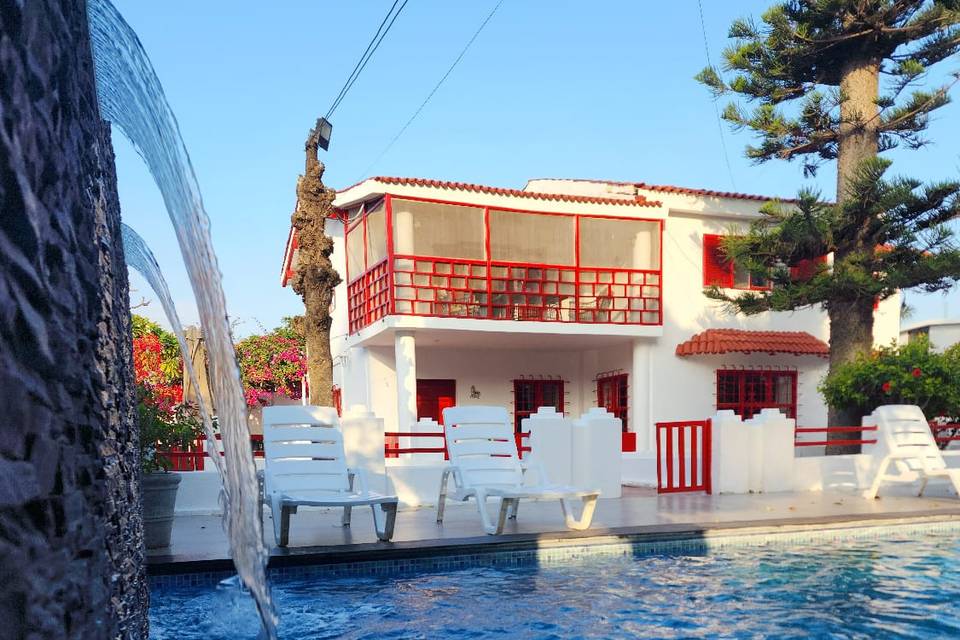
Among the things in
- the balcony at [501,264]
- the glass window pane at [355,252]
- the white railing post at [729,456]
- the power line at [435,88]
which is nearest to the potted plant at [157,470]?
the white railing post at [729,456]

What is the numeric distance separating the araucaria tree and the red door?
7.09 meters

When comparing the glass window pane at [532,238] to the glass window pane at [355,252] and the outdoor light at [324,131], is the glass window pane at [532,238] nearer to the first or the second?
the glass window pane at [355,252]

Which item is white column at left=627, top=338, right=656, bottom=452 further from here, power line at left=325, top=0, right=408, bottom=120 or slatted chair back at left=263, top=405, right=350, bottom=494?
slatted chair back at left=263, top=405, right=350, bottom=494

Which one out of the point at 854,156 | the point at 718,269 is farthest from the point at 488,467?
the point at 718,269

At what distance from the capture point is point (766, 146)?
1608 cm

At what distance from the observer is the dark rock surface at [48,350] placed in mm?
701

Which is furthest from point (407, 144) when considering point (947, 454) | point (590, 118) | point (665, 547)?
point (665, 547)

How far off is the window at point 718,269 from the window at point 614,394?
3.03 metres

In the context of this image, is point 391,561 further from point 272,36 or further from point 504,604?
point 272,36

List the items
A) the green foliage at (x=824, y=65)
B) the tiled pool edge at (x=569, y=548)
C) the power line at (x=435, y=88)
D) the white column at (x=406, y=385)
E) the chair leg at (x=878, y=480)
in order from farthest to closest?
1. the white column at (x=406, y=385)
2. the power line at (x=435, y=88)
3. the green foliage at (x=824, y=65)
4. the chair leg at (x=878, y=480)
5. the tiled pool edge at (x=569, y=548)

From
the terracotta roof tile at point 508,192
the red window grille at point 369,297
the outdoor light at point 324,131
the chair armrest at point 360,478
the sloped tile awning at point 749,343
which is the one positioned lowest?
the chair armrest at point 360,478

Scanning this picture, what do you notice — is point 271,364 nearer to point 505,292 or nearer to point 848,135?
point 505,292

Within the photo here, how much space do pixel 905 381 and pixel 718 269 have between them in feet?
21.2

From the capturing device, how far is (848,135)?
1566cm
